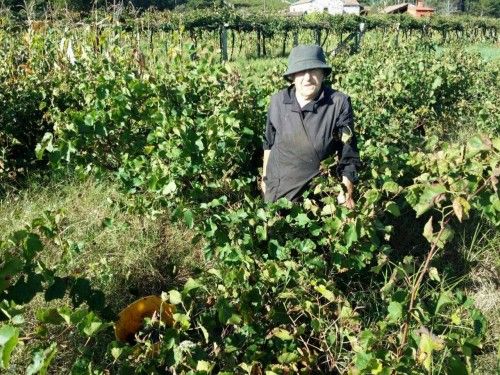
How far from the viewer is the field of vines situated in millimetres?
1874

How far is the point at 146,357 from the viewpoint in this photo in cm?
181

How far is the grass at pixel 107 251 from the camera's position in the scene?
2742 millimetres

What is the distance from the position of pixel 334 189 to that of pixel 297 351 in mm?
805

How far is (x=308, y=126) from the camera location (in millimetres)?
2885

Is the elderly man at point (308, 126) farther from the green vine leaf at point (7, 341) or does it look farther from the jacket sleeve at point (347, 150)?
the green vine leaf at point (7, 341)

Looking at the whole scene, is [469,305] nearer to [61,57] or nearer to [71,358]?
[71,358]

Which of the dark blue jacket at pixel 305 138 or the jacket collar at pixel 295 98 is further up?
the jacket collar at pixel 295 98

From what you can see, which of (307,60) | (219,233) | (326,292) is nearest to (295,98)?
Answer: (307,60)

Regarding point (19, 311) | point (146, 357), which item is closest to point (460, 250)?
point (146, 357)

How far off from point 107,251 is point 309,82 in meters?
1.81

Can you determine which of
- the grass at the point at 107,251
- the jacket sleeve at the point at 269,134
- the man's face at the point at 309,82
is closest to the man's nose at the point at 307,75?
the man's face at the point at 309,82

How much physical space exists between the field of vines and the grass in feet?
0.05

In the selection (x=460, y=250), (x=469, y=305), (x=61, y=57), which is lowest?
(x=460, y=250)

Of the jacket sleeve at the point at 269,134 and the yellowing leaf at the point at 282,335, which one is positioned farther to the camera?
the jacket sleeve at the point at 269,134
